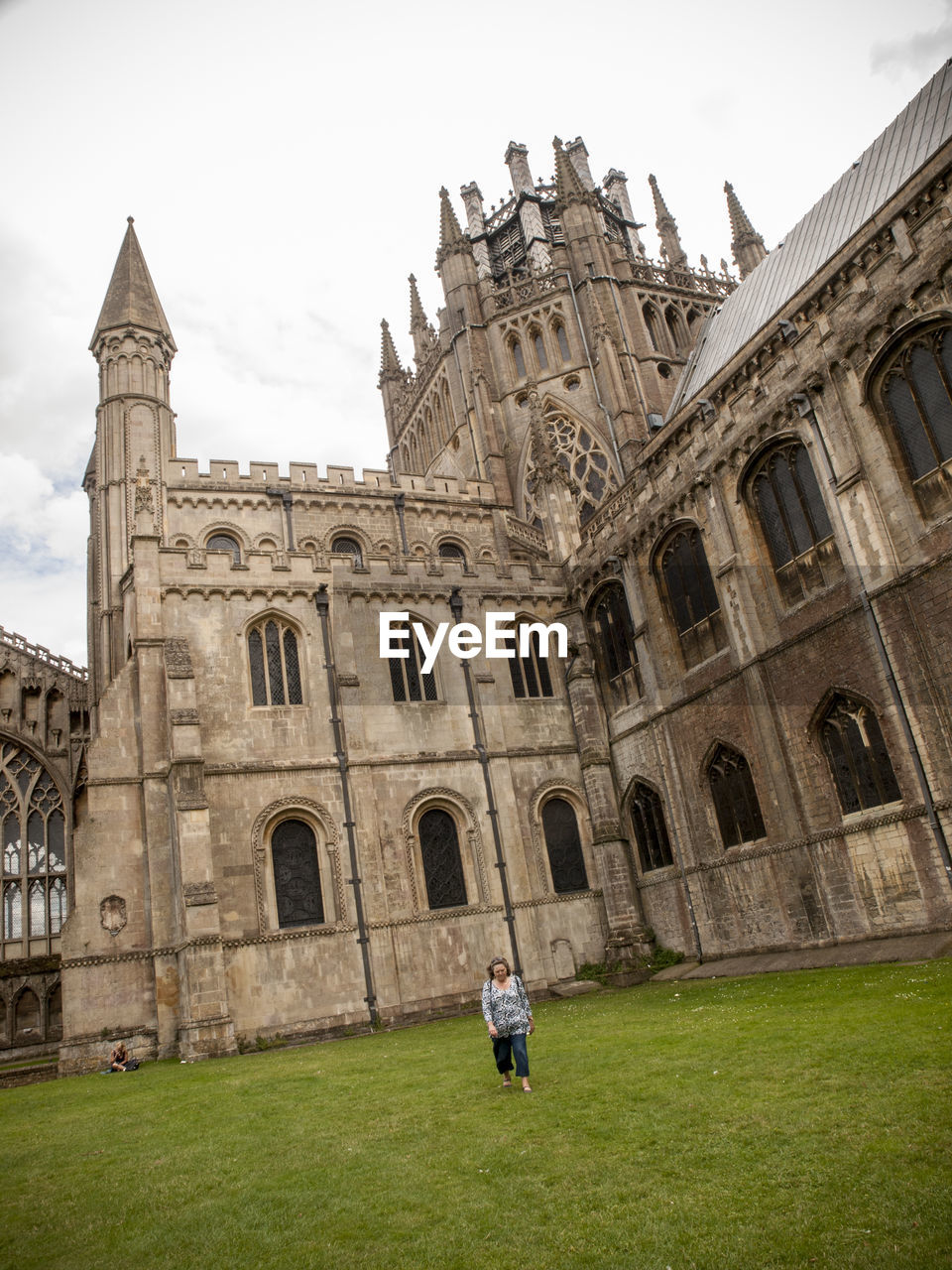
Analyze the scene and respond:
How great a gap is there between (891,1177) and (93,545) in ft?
119

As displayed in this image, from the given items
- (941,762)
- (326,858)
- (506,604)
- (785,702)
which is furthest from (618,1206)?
(506,604)

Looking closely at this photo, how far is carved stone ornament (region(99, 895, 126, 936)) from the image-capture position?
2127 centimetres

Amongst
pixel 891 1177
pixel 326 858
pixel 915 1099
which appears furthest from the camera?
pixel 326 858

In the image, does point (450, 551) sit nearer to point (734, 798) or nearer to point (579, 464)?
point (579, 464)

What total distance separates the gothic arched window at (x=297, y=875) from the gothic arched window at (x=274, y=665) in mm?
3286

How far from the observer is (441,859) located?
80.1 ft

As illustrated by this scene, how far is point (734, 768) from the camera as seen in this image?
21672 mm

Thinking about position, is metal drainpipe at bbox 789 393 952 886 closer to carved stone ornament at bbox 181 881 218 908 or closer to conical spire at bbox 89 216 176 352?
carved stone ornament at bbox 181 881 218 908

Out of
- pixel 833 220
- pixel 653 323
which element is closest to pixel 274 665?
pixel 833 220

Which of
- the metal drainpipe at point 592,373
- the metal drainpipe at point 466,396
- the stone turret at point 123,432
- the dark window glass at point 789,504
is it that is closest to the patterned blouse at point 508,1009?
the dark window glass at point 789,504

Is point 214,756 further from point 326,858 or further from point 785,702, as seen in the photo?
point 785,702

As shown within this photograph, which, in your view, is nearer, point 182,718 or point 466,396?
point 182,718

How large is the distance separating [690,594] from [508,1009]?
14911mm

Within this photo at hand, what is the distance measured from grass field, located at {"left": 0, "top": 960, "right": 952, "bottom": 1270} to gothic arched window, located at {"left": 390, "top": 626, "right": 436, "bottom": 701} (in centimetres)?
1308
